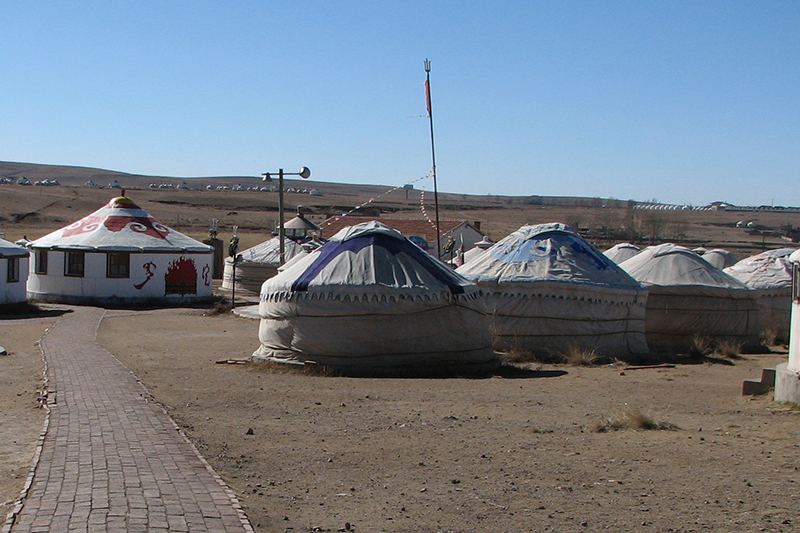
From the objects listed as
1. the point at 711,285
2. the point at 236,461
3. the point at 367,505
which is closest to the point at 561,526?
the point at 367,505

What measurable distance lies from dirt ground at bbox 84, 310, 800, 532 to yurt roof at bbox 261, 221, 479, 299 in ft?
4.42

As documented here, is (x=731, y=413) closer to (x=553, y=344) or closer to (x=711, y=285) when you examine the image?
(x=553, y=344)

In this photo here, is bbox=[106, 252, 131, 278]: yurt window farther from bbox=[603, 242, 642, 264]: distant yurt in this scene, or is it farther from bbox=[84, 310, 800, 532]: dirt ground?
bbox=[84, 310, 800, 532]: dirt ground

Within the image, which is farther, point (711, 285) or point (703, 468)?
point (711, 285)

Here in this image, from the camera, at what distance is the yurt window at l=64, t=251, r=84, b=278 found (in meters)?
28.0

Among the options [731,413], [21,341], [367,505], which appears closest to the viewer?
[367,505]

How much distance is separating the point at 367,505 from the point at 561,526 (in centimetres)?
125

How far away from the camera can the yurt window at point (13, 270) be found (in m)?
25.3

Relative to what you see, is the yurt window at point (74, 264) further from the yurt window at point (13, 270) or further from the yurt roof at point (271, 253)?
the yurt roof at point (271, 253)

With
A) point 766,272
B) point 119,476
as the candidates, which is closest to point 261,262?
point 766,272

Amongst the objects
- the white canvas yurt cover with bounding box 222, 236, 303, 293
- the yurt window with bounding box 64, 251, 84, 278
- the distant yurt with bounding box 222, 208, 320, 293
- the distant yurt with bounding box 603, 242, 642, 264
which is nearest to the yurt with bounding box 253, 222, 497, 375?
the distant yurt with bounding box 603, 242, 642, 264

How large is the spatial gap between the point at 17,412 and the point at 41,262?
2093 centimetres

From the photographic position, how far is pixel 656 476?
6.50m

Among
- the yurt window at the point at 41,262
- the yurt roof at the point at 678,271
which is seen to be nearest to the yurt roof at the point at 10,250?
the yurt window at the point at 41,262
